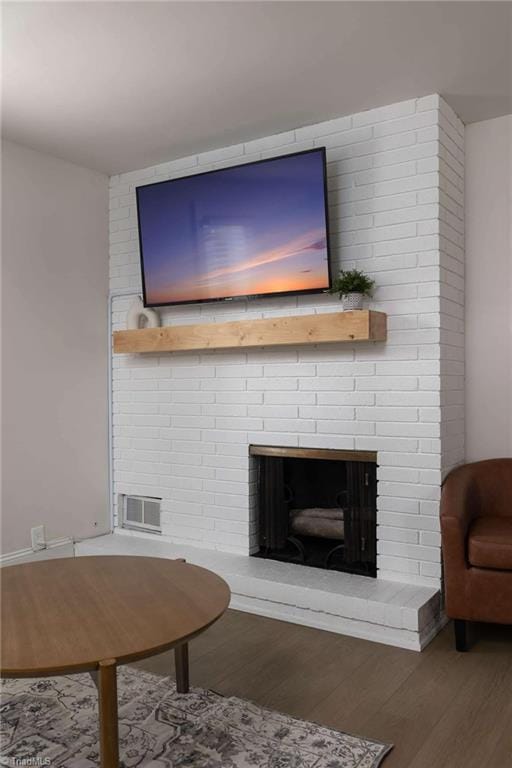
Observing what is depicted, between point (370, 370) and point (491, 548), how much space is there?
3.41 ft

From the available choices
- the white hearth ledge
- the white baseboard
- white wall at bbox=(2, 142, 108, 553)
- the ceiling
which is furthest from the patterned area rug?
the ceiling

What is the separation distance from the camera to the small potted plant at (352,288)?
10.4 ft

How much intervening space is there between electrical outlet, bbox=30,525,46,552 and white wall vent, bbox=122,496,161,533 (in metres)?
0.61

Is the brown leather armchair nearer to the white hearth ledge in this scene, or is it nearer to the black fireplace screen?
the white hearth ledge

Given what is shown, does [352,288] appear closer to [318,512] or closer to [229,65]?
[229,65]

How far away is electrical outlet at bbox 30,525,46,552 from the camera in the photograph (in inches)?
146

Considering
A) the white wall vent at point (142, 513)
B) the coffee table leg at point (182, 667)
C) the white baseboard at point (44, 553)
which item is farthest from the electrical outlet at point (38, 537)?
the coffee table leg at point (182, 667)

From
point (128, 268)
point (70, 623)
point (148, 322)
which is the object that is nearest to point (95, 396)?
point (148, 322)

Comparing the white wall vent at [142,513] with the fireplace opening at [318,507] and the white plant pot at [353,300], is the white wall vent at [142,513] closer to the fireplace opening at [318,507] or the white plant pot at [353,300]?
the fireplace opening at [318,507]

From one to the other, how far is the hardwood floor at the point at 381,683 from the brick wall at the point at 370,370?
50 centimetres

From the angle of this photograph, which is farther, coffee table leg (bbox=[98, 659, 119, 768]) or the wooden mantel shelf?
the wooden mantel shelf

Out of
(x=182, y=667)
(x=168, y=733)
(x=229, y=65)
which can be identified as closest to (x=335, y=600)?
(x=182, y=667)

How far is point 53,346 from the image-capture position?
12.8 feet

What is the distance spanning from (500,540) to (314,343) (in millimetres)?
1289
